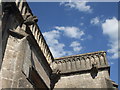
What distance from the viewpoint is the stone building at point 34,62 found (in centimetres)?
462

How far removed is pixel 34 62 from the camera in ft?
23.9

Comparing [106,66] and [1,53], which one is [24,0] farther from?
[106,66]

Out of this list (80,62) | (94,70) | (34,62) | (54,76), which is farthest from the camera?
(80,62)

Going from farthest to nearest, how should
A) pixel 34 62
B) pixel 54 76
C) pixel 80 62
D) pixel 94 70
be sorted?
pixel 80 62
pixel 54 76
pixel 94 70
pixel 34 62

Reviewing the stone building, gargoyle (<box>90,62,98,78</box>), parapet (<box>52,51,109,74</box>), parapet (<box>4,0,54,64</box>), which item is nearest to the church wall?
the stone building

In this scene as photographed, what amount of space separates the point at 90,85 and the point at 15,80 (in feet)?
18.5

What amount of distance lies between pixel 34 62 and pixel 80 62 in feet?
12.5

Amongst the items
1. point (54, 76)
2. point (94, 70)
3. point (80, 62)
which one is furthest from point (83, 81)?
point (54, 76)

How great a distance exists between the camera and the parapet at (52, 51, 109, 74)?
32.8 ft

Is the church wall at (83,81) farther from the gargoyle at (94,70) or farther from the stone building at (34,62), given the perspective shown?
the gargoyle at (94,70)

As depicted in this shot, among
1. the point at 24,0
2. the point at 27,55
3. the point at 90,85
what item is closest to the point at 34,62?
the point at 27,55

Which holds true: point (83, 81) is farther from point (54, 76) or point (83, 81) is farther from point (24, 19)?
point (24, 19)

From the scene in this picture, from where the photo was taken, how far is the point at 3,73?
14.3 feet

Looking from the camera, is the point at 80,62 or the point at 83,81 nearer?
the point at 83,81
